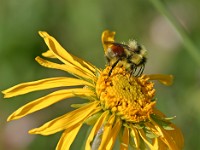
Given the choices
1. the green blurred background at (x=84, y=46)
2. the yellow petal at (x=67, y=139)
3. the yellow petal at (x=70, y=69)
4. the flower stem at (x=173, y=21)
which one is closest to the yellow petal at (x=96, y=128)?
the yellow petal at (x=67, y=139)

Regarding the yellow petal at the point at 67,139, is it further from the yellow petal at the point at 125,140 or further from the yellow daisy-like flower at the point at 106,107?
the yellow petal at the point at 125,140

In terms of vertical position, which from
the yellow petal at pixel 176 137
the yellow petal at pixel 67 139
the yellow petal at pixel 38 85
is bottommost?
the yellow petal at pixel 176 137

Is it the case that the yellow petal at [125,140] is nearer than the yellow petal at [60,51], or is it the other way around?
the yellow petal at [125,140]

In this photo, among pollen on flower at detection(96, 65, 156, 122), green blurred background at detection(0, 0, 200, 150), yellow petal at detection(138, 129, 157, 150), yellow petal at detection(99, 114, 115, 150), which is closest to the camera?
yellow petal at detection(99, 114, 115, 150)

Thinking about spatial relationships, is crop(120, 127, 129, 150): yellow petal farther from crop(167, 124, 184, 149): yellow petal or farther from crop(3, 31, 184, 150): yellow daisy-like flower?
crop(167, 124, 184, 149): yellow petal

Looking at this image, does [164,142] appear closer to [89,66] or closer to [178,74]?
[89,66]

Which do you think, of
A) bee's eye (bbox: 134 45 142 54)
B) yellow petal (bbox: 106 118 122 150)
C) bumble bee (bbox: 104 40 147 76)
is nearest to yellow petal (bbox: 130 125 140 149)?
yellow petal (bbox: 106 118 122 150)

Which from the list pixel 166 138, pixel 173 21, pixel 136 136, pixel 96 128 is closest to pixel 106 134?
pixel 96 128
